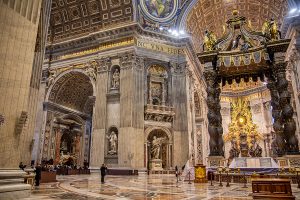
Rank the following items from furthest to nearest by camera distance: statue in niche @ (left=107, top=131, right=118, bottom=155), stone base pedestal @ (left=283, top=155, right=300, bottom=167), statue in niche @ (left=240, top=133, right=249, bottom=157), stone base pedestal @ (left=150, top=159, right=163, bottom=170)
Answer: statue in niche @ (left=240, top=133, right=249, bottom=157) → stone base pedestal @ (left=150, top=159, right=163, bottom=170) → statue in niche @ (left=107, top=131, right=118, bottom=155) → stone base pedestal @ (left=283, top=155, right=300, bottom=167)

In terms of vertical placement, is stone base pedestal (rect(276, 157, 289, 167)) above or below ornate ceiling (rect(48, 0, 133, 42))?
below

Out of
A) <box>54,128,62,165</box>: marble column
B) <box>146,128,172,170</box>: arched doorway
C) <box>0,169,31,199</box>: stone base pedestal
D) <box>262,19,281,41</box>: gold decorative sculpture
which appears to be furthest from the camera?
<box>54,128,62,165</box>: marble column

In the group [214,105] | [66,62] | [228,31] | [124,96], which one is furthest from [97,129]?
[228,31]

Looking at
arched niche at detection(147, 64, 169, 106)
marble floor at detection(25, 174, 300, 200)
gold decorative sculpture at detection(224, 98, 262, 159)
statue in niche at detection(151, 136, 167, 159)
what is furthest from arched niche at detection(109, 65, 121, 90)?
gold decorative sculpture at detection(224, 98, 262, 159)

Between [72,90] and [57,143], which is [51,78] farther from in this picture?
[57,143]

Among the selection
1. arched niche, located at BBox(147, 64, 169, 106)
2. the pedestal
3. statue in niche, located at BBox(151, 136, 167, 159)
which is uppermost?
arched niche, located at BBox(147, 64, 169, 106)

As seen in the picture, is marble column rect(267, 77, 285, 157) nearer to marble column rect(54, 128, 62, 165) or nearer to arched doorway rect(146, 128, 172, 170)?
A: arched doorway rect(146, 128, 172, 170)

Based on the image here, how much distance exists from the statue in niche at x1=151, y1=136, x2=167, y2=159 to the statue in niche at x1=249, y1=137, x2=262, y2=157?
1105cm

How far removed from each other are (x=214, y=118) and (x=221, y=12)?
574 inches

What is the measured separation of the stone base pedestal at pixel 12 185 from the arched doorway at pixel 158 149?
1197cm

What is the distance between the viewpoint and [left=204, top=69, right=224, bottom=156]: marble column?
1054 centimetres

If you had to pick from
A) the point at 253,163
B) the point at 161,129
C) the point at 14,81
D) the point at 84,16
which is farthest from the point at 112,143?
the point at 14,81

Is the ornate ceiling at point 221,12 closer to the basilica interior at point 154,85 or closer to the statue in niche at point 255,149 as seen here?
the basilica interior at point 154,85

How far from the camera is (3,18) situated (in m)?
4.56
